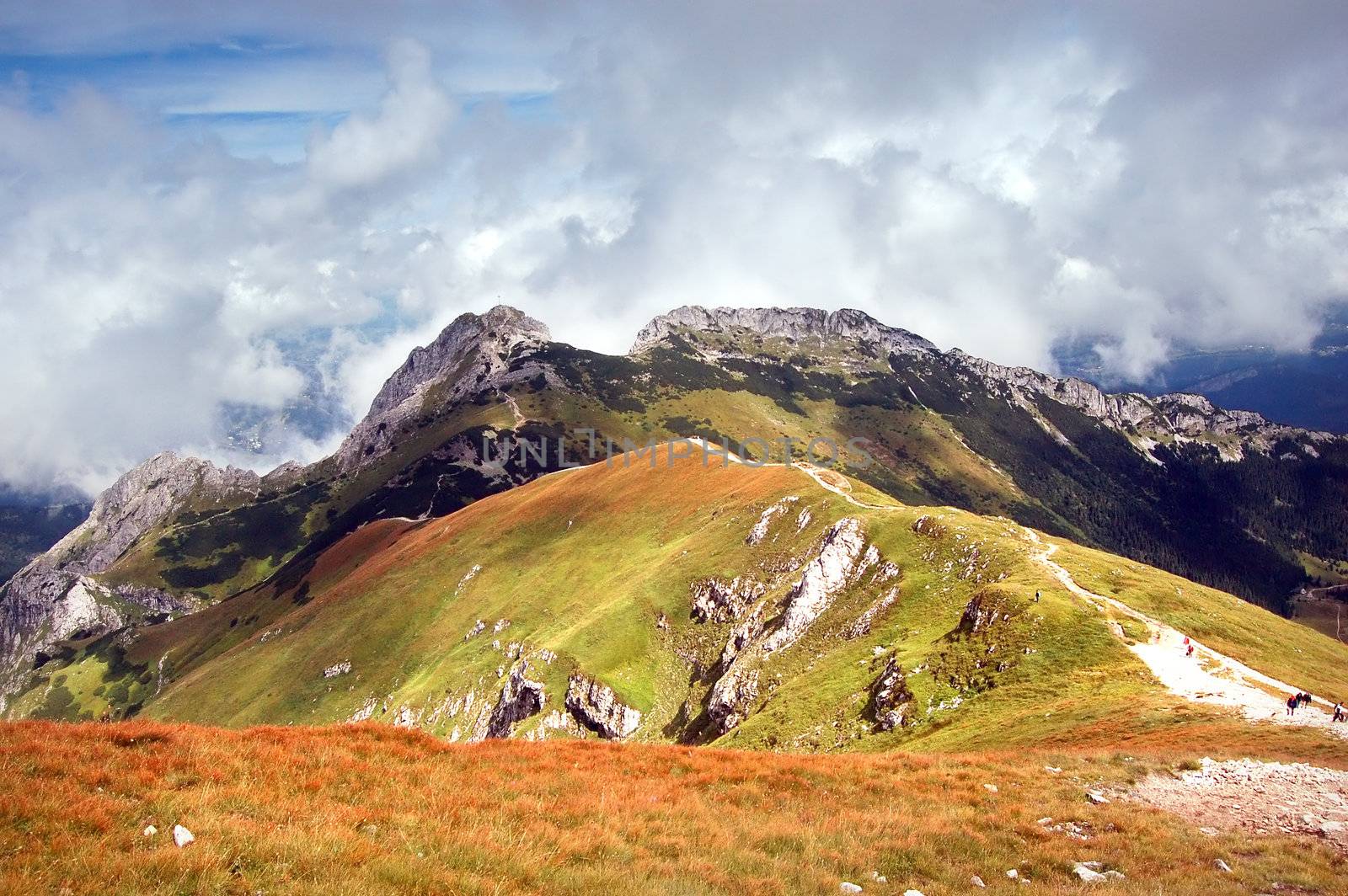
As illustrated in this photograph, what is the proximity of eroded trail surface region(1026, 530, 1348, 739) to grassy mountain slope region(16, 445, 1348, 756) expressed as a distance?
70.2 inches

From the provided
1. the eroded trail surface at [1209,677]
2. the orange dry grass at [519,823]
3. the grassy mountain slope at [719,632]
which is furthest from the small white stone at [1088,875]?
the eroded trail surface at [1209,677]

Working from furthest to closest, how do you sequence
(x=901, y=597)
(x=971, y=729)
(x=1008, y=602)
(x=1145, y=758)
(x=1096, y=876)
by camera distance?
(x=901, y=597), (x=1008, y=602), (x=971, y=729), (x=1145, y=758), (x=1096, y=876)

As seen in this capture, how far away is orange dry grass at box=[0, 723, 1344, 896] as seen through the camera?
997 centimetres

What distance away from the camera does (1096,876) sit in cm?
1400

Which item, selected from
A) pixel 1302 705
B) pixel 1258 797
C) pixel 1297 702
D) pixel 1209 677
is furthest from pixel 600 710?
pixel 1258 797

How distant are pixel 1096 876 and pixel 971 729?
23.0m

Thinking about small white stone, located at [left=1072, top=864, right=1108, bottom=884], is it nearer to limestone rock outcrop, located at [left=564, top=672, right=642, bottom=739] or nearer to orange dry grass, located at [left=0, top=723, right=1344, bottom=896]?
orange dry grass, located at [left=0, top=723, right=1344, bottom=896]

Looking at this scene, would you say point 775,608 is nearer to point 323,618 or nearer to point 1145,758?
point 1145,758

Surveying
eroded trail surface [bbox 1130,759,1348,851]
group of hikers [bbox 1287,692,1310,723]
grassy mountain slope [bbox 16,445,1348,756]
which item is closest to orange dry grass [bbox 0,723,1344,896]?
eroded trail surface [bbox 1130,759,1348,851]

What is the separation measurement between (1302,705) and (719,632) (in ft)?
165

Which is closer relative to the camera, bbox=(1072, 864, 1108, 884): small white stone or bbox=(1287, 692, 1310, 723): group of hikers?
bbox=(1072, 864, 1108, 884): small white stone

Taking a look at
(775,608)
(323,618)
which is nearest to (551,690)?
(775,608)

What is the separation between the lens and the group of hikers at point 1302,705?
98.8 ft

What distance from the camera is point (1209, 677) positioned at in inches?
1462
